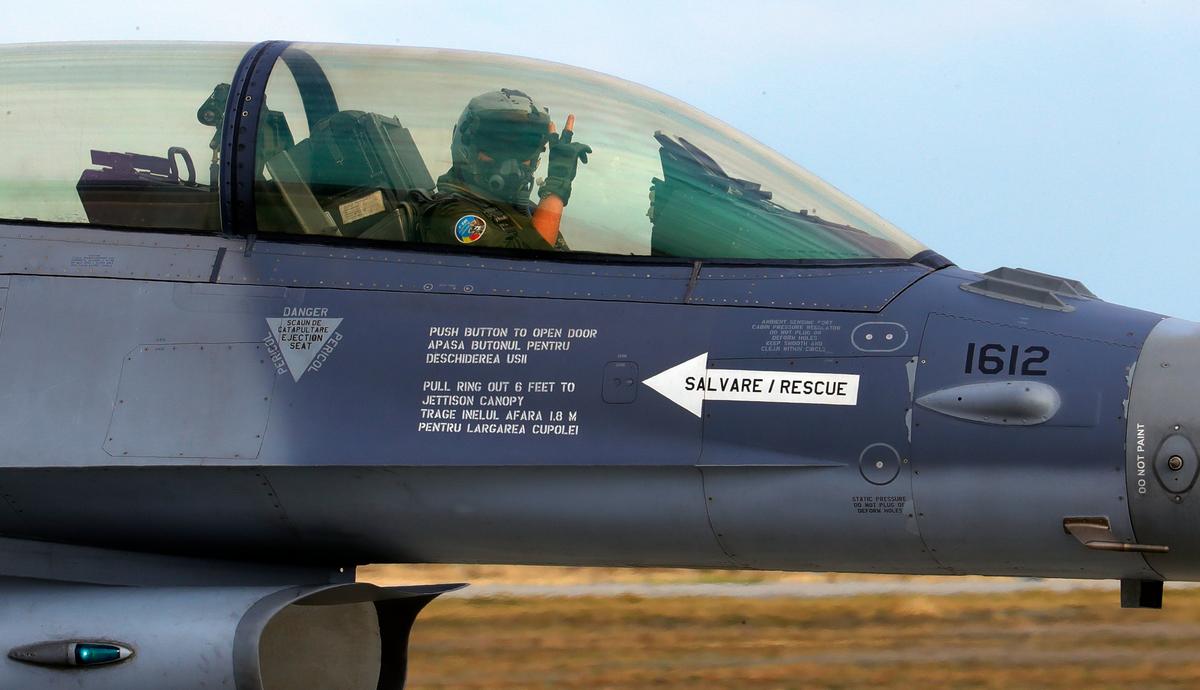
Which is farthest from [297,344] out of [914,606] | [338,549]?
[914,606]

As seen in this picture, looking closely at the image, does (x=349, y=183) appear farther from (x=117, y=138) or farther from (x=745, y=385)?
(x=745, y=385)

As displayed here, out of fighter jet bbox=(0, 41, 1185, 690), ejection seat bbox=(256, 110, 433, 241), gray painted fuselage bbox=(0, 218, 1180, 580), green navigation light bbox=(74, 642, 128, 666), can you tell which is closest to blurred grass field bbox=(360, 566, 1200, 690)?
fighter jet bbox=(0, 41, 1185, 690)

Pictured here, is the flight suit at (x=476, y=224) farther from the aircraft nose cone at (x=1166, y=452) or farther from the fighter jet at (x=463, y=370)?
the aircraft nose cone at (x=1166, y=452)

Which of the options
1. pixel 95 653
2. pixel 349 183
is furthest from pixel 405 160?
pixel 95 653

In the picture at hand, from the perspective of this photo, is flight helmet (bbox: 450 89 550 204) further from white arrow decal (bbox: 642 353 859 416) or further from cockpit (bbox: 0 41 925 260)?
white arrow decal (bbox: 642 353 859 416)

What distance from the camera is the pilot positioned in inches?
235

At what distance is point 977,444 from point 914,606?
18.0ft

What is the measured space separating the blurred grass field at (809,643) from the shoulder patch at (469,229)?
3897mm

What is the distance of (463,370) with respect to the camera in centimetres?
569

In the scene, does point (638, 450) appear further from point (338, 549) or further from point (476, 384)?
point (338, 549)

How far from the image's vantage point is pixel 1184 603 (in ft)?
34.2

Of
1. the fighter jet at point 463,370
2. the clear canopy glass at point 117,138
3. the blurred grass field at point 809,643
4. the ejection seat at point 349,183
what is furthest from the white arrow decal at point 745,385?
the blurred grass field at point 809,643

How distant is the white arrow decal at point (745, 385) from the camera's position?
5.39 m

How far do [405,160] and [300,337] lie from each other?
814 millimetres
